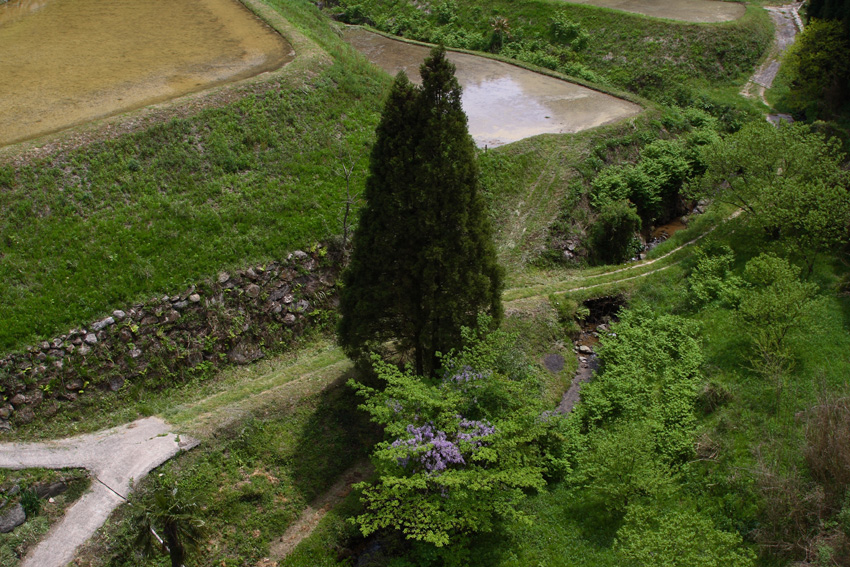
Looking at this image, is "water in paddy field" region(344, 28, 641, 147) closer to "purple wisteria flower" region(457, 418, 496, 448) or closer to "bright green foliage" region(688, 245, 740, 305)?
"bright green foliage" region(688, 245, 740, 305)

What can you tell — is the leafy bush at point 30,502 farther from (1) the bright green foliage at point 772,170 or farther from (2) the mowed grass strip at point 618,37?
(2) the mowed grass strip at point 618,37

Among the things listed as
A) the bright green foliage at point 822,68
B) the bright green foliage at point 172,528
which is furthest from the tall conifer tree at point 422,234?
the bright green foliage at point 822,68

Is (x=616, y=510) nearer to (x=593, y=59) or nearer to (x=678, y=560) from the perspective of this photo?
(x=678, y=560)

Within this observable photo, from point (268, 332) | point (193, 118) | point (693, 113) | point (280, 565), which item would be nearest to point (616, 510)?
point (280, 565)

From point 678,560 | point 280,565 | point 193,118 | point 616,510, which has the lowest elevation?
point 280,565

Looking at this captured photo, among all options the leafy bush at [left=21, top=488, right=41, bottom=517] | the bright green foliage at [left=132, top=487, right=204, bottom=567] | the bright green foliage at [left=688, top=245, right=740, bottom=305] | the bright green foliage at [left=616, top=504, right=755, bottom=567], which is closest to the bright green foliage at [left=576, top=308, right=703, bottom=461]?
the bright green foliage at [left=688, top=245, right=740, bottom=305]

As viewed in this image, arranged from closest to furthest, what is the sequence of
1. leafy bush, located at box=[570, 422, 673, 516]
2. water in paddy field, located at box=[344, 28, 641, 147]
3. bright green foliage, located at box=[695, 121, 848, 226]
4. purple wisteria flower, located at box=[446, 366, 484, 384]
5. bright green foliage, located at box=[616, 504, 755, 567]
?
bright green foliage, located at box=[616, 504, 755, 567] < leafy bush, located at box=[570, 422, 673, 516] < purple wisteria flower, located at box=[446, 366, 484, 384] < bright green foliage, located at box=[695, 121, 848, 226] < water in paddy field, located at box=[344, 28, 641, 147]
